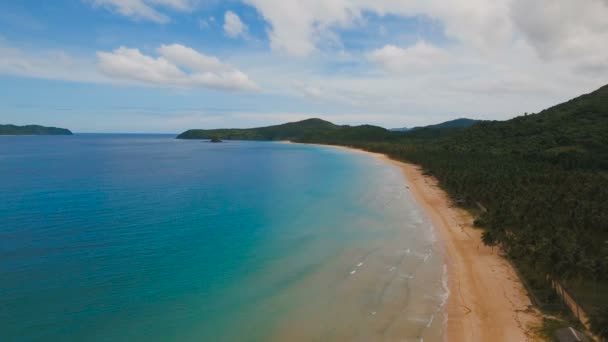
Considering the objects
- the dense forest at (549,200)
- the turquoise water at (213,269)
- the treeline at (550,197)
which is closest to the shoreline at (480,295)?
the turquoise water at (213,269)

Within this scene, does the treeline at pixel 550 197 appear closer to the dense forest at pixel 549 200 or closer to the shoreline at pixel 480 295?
the dense forest at pixel 549 200

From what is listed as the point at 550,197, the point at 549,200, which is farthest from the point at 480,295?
the point at 550,197

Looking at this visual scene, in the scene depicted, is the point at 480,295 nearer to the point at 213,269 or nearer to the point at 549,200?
the point at 213,269

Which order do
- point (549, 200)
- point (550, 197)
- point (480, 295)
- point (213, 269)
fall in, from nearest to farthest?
point (480, 295) → point (213, 269) → point (549, 200) → point (550, 197)

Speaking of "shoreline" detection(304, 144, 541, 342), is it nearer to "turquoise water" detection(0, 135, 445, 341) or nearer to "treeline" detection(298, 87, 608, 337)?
"turquoise water" detection(0, 135, 445, 341)

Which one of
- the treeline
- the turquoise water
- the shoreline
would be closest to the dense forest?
the treeline

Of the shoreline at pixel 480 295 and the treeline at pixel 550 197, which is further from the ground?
the treeline at pixel 550 197

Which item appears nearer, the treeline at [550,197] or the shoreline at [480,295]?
the shoreline at [480,295]
